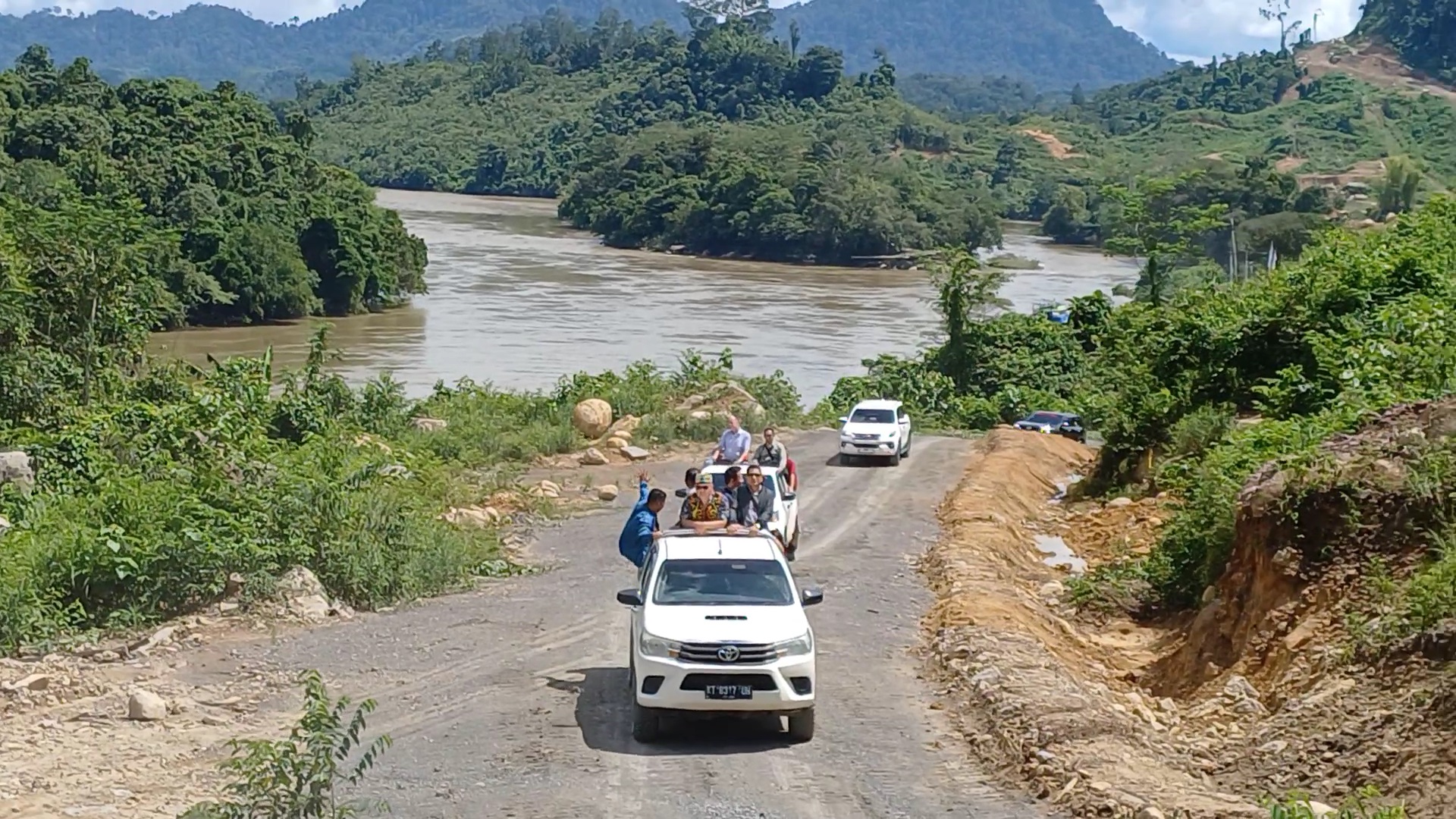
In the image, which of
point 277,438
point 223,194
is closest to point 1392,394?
point 277,438

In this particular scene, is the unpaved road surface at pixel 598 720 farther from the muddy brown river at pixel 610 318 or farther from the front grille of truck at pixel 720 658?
the muddy brown river at pixel 610 318

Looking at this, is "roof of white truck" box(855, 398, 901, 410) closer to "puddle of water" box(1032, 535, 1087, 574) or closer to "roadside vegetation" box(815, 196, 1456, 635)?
"roadside vegetation" box(815, 196, 1456, 635)

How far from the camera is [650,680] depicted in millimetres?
10695

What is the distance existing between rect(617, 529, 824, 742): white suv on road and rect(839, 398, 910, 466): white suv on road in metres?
19.1

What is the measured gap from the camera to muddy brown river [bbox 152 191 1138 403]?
5378 cm

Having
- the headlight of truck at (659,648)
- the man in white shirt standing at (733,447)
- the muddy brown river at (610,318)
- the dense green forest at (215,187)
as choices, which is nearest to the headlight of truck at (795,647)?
the headlight of truck at (659,648)

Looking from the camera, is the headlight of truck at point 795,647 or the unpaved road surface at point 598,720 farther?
the headlight of truck at point 795,647

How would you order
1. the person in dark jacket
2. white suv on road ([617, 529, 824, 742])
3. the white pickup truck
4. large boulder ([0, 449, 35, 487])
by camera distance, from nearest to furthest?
white suv on road ([617, 529, 824, 742]), the person in dark jacket, the white pickup truck, large boulder ([0, 449, 35, 487])

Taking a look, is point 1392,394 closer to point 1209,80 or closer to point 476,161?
point 476,161

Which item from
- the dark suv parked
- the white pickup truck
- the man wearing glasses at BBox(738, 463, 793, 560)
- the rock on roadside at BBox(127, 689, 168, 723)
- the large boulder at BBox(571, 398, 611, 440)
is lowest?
the dark suv parked

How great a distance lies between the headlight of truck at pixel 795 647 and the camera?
10.7 metres

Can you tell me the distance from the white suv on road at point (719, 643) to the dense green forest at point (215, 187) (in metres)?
42.9

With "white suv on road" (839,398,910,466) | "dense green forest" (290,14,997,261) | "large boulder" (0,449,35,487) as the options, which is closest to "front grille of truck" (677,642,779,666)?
"large boulder" (0,449,35,487)

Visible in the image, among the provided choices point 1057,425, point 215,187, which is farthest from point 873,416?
point 215,187
